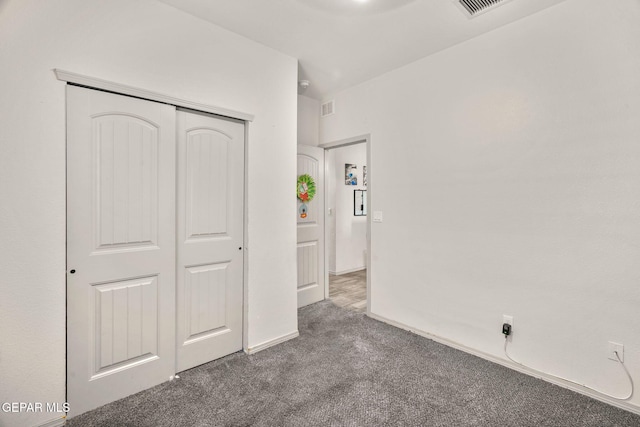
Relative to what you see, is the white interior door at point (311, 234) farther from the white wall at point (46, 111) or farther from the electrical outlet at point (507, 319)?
the electrical outlet at point (507, 319)

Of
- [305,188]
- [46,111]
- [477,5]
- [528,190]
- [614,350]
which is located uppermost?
[477,5]

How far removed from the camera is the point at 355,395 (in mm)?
2078

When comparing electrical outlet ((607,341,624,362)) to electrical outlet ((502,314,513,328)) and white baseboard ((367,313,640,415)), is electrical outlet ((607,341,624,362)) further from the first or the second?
electrical outlet ((502,314,513,328))

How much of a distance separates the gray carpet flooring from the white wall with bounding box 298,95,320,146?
101 inches

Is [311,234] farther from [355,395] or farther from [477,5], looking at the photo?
[477,5]

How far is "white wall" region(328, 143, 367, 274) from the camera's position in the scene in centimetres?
539

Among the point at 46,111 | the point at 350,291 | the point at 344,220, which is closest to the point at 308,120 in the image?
the point at 344,220

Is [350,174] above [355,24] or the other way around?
the other way around

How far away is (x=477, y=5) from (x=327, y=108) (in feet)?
6.91

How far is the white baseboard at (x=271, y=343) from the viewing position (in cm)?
266

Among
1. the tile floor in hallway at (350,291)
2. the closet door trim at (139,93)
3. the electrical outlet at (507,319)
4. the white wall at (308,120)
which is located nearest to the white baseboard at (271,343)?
the tile floor in hallway at (350,291)

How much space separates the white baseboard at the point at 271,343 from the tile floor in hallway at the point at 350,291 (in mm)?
1068

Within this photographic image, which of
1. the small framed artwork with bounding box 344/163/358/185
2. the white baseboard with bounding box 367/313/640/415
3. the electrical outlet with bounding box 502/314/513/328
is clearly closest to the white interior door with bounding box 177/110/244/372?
the white baseboard with bounding box 367/313/640/415

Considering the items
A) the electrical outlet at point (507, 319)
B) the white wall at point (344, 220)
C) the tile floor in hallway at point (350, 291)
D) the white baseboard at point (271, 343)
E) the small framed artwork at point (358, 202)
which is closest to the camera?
the electrical outlet at point (507, 319)
